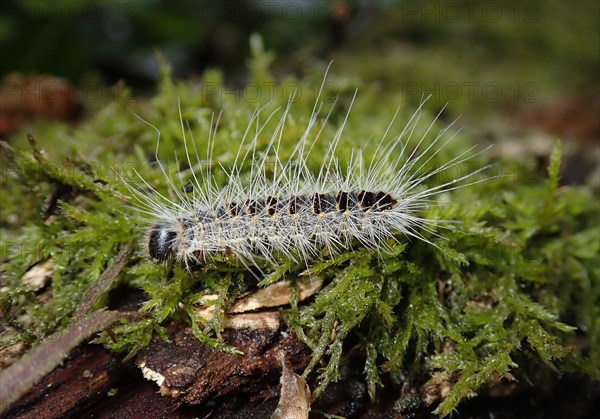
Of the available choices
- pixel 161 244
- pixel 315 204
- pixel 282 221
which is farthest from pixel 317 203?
pixel 161 244

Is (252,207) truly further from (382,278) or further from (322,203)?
(382,278)

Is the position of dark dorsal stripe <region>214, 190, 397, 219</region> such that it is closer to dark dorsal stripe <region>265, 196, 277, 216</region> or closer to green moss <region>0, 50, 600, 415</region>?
dark dorsal stripe <region>265, 196, 277, 216</region>

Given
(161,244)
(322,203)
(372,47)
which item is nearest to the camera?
(161,244)

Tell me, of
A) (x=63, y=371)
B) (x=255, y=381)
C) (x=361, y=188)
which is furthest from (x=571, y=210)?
(x=63, y=371)

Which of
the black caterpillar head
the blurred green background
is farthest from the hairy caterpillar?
the blurred green background

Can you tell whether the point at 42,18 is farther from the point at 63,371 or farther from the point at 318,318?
the point at 318,318

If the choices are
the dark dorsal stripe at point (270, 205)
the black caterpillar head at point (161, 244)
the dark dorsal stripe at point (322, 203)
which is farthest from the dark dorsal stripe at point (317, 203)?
the black caterpillar head at point (161, 244)

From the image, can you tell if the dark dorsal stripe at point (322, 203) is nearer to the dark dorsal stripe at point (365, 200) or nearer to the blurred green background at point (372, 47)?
A: the dark dorsal stripe at point (365, 200)
